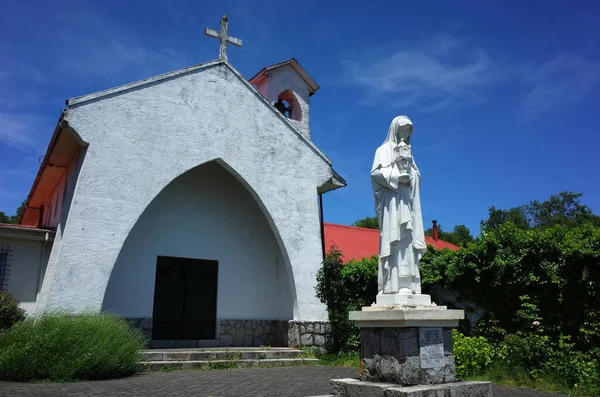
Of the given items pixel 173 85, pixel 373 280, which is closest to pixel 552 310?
pixel 373 280

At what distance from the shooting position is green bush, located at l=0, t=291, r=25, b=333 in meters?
9.95

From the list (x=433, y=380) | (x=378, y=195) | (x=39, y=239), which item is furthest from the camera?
(x=39, y=239)

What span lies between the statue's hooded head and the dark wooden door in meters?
8.06

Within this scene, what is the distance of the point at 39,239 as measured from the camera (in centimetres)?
1138

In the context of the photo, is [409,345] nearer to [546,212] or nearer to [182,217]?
[182,217]

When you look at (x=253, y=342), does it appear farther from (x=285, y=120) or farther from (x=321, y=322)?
(x=285, y=120)

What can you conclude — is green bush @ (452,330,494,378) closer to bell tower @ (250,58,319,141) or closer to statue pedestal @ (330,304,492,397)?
statue pedestal @ (330,304,492,397)

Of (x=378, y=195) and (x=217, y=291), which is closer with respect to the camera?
(x=378, y=195)

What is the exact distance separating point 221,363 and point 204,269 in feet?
11.0

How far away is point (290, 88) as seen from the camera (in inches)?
630

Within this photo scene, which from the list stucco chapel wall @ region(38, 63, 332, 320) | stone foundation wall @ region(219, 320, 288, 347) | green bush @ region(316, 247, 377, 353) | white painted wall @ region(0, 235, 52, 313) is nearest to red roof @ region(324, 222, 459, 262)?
stone foundation wall @ region(219, 320, 288, 347)

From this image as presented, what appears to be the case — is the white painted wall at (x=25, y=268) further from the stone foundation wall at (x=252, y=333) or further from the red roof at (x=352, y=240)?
the red roof at (x=352, y=240)

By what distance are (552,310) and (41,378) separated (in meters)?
8.65

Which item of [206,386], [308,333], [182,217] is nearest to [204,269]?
[182,217]
